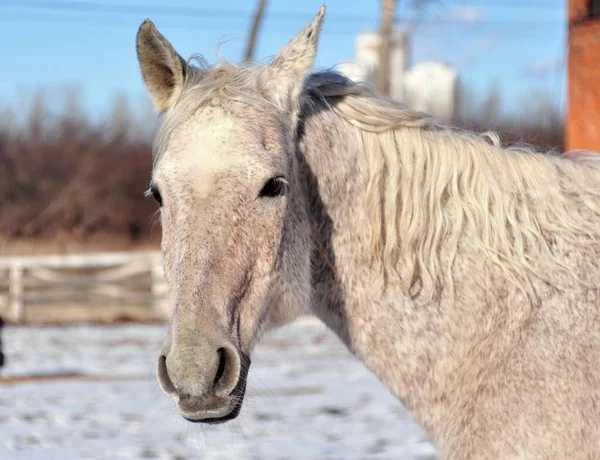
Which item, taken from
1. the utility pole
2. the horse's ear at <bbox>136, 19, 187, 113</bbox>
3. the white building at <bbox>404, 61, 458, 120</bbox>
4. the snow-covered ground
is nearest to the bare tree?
the utility pole

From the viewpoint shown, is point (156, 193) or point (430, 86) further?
point (430, 86)

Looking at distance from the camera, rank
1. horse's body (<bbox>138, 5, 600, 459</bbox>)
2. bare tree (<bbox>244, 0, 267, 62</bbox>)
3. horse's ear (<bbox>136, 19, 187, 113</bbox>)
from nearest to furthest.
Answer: horse's body (<bbox>138, 5, 600, 459</bbox>)
horse's ear (<bbox>136, 19, 187, 113</bbox>)
bare tree (<bbox>244, 0, 267, 62</bbox>)

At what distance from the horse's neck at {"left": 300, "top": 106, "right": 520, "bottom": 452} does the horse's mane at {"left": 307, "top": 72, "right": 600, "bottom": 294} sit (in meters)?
0.06

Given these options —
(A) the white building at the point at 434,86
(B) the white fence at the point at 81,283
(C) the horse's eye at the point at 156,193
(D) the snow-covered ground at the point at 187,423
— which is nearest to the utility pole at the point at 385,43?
(A) the white building at the point at 434,86

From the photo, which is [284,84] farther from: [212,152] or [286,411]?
[286,411]

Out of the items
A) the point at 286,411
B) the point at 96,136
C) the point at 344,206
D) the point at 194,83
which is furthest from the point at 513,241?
the point at 96,136

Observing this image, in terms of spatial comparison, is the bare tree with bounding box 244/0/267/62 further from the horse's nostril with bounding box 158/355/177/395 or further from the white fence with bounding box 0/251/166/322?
the horse's nostril with bounding box 158/355/177/395

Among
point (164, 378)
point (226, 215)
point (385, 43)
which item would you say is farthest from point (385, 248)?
point (385, 43)

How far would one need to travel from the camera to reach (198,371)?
2562mm

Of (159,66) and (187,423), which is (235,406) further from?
(187,423)

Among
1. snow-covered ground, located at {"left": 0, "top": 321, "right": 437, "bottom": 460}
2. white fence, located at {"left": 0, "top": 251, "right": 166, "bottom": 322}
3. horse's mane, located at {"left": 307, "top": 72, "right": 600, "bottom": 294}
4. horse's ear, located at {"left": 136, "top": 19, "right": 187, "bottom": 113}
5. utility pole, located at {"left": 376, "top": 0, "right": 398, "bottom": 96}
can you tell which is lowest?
white fence, located at {"left": 0, "top": 251, "right": 166, "bottom": 322}

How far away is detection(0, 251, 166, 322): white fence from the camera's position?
57.3 ft

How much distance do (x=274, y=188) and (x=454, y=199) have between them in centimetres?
65

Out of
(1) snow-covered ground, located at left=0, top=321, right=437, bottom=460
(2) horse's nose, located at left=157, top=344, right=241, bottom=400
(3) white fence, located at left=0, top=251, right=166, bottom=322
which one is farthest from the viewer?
(3) white fence, located at left=0, top=251, right=166, bottom=322
